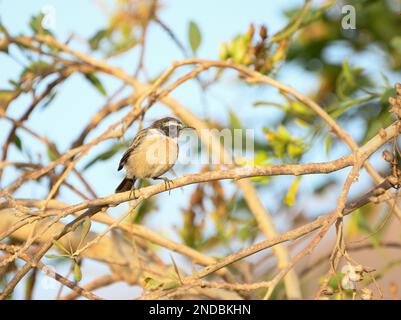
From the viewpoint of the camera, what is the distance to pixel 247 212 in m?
5.98

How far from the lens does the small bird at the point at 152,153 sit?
4.96 metres

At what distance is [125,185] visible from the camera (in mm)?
5211

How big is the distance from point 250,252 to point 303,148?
1.82 meters

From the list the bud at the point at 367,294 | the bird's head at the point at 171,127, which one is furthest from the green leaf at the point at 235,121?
the bud at the point at 367,294

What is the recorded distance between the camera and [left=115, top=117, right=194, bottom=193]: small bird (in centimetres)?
496

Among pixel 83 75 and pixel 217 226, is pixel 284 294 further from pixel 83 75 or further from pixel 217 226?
pixel 83 75

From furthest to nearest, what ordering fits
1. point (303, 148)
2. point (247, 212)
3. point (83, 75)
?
point (247, 212), point (83, 75), point (303, 148)

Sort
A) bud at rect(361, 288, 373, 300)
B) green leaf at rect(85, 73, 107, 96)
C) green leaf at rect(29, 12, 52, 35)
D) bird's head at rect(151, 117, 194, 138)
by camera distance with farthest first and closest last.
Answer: green leaf at rect(85, 73, 107, 96)
bird's head at rect(151, 117, 194, 138)
green leaf at rect(29, 12, 52, 35)
bud at rect(361, 288, 373, 300)

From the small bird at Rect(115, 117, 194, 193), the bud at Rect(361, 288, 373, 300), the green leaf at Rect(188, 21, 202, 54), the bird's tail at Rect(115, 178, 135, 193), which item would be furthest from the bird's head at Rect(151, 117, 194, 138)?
the bud at Rect(361, 288, 373, 300)

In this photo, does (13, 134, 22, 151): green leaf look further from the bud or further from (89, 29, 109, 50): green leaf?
the bud

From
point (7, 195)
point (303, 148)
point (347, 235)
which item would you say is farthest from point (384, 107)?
point (7, 195)

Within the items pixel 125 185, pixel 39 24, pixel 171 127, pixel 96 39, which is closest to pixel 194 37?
pixel 171 127

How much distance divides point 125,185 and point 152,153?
1.13ft
